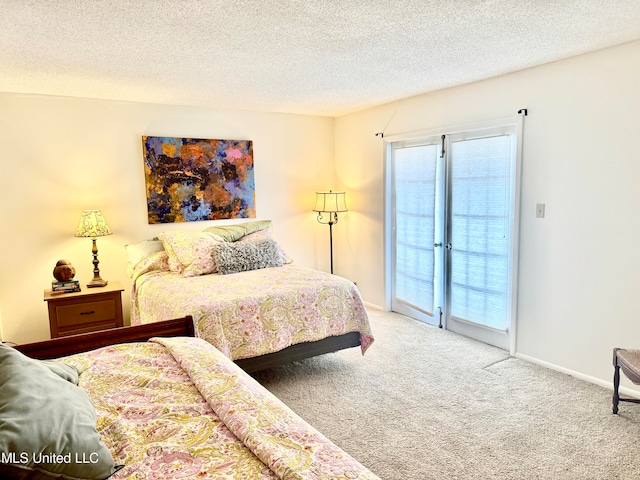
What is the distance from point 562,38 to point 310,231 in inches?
136

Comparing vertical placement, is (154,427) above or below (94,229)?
below

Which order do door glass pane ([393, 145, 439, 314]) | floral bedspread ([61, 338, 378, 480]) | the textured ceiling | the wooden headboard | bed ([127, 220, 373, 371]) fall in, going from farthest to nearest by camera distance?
door glass pane ([393, 145, 439, 314]), bed ([127, 220, 373, 371]), the textured ceiling, the wooden headboard, floral bedspread ([61, 338, 378, 480])

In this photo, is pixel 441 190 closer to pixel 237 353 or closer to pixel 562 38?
pixel 562 38

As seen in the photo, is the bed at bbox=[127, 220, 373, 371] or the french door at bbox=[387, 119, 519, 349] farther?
the french door at bbox=[387, 119, 519, 349]

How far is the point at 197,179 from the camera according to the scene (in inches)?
181

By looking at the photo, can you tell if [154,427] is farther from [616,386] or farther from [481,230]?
[481,230]

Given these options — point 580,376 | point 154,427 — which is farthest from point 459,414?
point 154,427

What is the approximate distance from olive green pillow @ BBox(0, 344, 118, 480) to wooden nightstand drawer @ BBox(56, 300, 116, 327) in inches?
98.4

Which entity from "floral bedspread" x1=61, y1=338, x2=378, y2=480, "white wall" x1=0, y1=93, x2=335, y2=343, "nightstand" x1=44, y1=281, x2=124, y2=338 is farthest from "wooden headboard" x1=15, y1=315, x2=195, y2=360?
"white wall" x1=0, y1=93, x2=335, y2=343

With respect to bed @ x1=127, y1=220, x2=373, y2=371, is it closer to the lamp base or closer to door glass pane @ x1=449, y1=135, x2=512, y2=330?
the lamp base

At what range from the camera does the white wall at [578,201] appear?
2846mm

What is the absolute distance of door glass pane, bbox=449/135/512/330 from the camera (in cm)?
367

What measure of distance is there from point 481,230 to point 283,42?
235 cm

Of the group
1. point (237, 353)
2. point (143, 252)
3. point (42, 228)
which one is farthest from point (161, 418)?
point (42, 228)
